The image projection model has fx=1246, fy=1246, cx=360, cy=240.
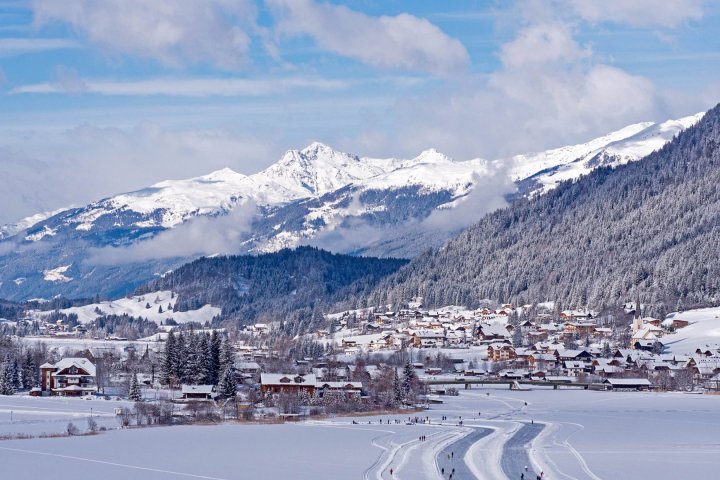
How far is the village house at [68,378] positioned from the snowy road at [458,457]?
61.9 metres

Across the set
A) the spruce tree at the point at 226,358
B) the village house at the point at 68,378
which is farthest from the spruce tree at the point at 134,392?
the village house at the point at 68,378

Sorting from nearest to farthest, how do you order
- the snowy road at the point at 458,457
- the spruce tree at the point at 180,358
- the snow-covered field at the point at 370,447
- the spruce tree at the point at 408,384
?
1. the snow-covered field at the point at 370,447
2. the snowy road at the point at 458,457
3. the spruce tree at the point at 408,384
4. the spruce tree at the point at 180,358

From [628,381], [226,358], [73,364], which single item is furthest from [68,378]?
[628,381]

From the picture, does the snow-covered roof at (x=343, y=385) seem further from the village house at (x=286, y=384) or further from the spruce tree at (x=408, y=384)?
the spruce tree at (x=408, y=384)

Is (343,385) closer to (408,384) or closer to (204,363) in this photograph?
(408,384)

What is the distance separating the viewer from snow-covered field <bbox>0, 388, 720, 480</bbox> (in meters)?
83.9

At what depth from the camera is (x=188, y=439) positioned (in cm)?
10281

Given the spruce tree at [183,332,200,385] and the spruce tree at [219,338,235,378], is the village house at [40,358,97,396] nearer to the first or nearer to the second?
the spruce tree at [183,332,200,385]

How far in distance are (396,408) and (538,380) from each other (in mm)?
57096

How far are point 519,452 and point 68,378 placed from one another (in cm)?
7758

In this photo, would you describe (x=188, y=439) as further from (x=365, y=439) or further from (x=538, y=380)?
(x=538, y=380)

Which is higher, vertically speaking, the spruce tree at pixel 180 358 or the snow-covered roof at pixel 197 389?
the spruce tree at pixel 180 358

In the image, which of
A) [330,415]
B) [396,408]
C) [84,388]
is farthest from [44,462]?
[84,388]

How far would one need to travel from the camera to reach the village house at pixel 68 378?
154 metres
